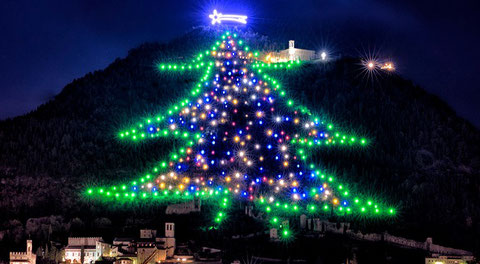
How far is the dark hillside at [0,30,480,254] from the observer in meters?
42.6

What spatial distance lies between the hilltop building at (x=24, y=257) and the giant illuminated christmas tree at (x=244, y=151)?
22.7 feet

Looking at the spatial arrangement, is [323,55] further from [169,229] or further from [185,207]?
[169,229]

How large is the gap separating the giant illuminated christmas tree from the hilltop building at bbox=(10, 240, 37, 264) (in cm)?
692

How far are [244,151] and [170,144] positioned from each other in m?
4.08

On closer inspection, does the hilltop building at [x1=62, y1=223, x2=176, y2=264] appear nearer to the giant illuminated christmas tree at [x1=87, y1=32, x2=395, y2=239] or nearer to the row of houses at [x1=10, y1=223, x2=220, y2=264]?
the row of houses at [x1=10, y1=223, x2=220, y2=264]

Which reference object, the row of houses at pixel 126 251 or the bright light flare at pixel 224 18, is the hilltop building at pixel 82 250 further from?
the bright light flare at pixel 224 18

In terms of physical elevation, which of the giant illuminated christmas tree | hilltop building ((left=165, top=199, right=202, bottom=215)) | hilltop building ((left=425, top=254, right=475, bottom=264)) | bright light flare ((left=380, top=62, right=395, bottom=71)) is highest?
bright light flare ((left=380, top=62, right=395, bottom=71))

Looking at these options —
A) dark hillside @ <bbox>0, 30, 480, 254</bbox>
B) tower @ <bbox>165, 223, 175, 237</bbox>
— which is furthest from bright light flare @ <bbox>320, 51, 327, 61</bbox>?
tower @ <bbox>165, 223, 175, 237</bbox>

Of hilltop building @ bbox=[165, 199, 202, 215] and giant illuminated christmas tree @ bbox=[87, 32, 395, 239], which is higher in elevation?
giant illuminated christmas tree @ bbox=[87, 32, 395, 239]

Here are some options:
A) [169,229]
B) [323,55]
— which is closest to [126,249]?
[169,229]

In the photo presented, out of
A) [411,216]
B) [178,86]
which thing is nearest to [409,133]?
[411,216]

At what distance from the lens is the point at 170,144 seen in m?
46.7

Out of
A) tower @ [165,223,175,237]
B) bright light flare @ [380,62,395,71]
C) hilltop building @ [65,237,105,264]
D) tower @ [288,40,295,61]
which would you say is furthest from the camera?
bright light flare @ [380,62,395,71]

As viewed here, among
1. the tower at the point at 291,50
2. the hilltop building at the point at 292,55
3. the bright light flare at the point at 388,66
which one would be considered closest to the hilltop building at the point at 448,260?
the hilltop building at the point at 292,55
